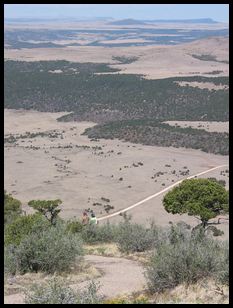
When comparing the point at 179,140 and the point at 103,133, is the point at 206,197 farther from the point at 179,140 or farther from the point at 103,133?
the point at 103,133

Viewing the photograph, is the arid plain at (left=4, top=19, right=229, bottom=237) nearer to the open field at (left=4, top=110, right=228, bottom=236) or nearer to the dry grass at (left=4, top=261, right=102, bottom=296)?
the open field at (left=4, top=110, right=228, bottom=236)

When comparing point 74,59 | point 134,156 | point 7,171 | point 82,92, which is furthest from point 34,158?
point 74,59

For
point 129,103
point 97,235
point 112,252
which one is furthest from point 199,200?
point 129,103

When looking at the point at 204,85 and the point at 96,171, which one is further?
the point at 204,85

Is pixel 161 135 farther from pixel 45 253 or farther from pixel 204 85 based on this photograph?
pixel 45 253

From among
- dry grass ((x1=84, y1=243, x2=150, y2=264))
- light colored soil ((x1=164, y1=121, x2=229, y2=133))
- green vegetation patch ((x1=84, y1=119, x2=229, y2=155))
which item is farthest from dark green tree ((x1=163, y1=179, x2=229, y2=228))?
light colored soil ((x1=164, y1=121, x2=229, y2=133))
